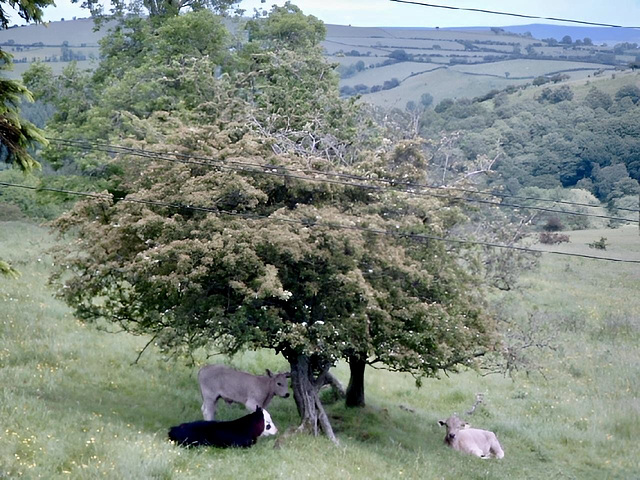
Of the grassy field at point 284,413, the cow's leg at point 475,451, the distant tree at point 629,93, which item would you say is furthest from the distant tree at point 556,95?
the cow's leg at point 475,451

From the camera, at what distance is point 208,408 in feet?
60.0

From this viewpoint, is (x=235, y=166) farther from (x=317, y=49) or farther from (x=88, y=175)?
(x=88, y=175)

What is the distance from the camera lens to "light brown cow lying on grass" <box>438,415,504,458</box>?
1917 cm

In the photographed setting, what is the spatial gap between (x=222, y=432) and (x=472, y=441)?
665cm

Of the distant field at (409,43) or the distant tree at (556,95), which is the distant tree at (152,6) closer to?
the distant tree at (556,95)

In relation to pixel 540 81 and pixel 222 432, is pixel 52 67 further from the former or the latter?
pixel 540 81

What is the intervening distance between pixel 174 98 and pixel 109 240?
18213 millimetres

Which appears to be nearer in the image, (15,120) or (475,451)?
(15,120)

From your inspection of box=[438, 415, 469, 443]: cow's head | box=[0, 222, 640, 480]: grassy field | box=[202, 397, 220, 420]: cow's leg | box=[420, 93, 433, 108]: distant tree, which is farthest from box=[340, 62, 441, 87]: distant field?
box=[202, 397, 220, 420]: cow's leg

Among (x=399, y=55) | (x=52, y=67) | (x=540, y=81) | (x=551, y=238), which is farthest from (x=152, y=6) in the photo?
(x=399, y=55)

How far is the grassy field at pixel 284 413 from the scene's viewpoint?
14.0 m

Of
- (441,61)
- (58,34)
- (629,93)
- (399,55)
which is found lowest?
(629,93)

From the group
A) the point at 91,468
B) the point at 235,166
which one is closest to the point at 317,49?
the point at 235,166

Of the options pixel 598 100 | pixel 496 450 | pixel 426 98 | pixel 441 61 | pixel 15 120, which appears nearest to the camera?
pixel 15 120
